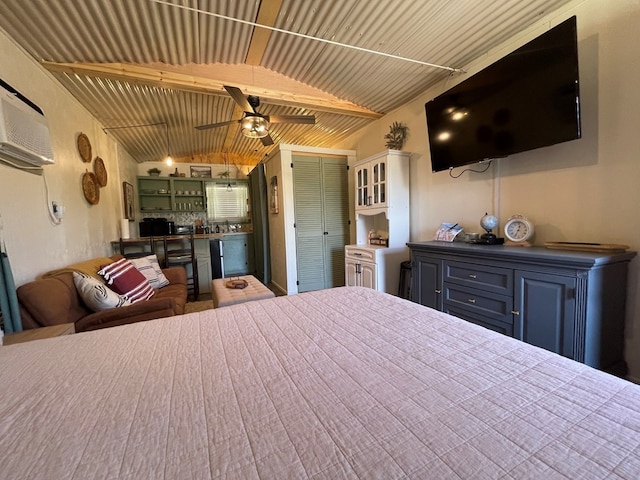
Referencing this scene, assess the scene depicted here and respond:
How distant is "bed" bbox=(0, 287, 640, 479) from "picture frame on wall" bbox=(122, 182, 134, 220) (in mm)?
4048

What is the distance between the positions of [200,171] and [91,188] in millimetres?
3390

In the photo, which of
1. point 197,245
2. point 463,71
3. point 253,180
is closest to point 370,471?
point 463,71

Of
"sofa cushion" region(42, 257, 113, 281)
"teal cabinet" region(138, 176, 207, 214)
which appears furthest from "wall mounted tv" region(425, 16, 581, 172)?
"teal cabinet" region(138, 176, 207, 214)

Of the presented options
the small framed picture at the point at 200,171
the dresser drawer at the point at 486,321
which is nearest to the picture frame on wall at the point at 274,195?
the small framed picture at the point at 200,171

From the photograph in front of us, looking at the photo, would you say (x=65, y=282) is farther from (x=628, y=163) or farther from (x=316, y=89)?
(x=628, y=163)

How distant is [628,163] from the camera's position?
165 cm

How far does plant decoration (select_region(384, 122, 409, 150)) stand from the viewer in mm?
3365

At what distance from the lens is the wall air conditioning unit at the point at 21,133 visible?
1688 mm

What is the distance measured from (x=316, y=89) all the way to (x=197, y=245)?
3032 millimetres

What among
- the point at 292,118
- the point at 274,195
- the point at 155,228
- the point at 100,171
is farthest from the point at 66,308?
the point at 155,228

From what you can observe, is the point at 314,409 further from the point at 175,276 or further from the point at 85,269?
the point at 175,276

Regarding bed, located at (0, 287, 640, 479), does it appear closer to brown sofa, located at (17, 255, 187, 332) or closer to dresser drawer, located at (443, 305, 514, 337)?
brown sofa, located at (17, 255, 187, 332)

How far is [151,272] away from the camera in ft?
9.93

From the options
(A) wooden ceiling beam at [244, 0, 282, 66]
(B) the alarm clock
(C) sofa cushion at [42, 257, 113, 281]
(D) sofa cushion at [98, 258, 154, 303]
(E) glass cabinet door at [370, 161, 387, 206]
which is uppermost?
(A) wooden ceiling beam at [244, 0, 282, 66]
